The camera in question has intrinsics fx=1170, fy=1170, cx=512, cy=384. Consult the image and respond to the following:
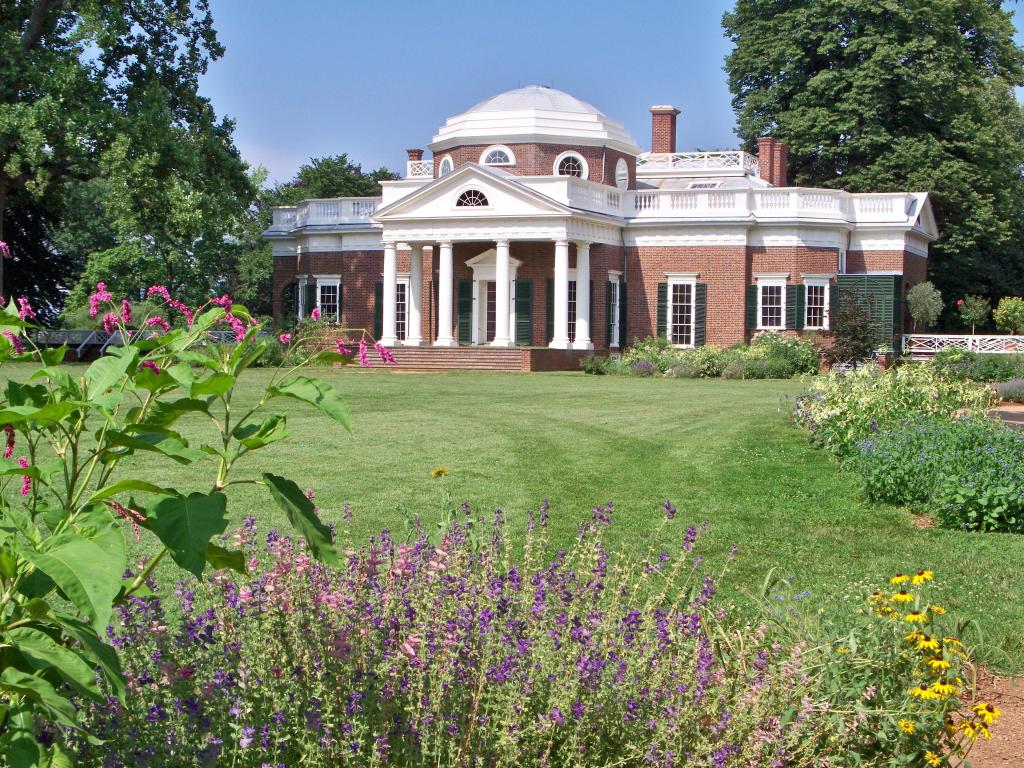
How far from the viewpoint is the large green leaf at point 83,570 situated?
6.68 feet

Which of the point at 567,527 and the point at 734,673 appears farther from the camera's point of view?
the point at 567,527

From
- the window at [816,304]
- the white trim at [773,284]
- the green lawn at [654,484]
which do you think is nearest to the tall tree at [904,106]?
the window at [816,304]

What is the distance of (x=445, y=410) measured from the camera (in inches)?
694

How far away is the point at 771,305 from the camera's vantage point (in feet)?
119

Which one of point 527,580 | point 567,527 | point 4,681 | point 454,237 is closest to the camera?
point 4,681

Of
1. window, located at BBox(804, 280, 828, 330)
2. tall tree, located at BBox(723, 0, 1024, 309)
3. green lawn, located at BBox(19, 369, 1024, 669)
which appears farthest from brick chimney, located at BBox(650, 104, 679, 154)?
green lawn, located at BBox(19, 369, 1024, 669)

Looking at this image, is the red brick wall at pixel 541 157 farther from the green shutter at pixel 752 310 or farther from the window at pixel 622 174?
the green shutter at pixel 752 310

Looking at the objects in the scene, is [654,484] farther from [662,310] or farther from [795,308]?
[662,310]

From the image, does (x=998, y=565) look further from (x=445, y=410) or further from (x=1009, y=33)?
(x=1009, y=33)

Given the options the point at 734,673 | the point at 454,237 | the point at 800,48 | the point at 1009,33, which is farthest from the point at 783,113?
the point at 734,673

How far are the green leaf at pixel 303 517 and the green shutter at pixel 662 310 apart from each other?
114 feet

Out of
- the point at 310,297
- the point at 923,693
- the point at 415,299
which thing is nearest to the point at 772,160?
the point at 415,299

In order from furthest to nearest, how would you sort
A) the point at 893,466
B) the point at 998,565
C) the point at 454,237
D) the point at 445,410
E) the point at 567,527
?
the point at 454,237 < the point at 445,410 < the point at 893,466 < the point at 567,527 < the point at 998,565

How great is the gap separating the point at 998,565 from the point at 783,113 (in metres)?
39.0
